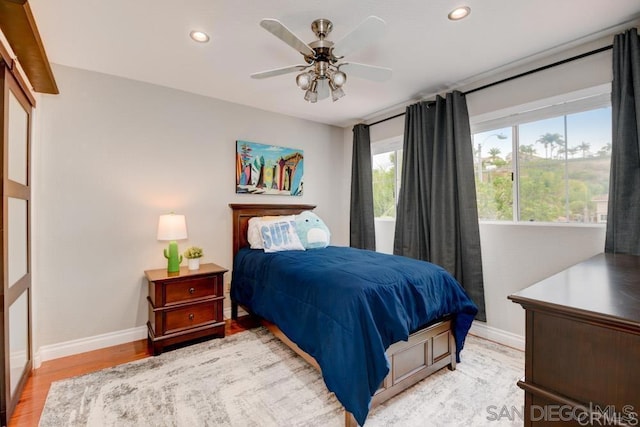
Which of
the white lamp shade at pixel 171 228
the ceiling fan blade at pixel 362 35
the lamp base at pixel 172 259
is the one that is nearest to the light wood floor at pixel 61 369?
the lamp base at pixel 172 259

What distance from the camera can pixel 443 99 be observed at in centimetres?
317

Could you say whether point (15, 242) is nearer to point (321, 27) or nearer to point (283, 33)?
point (283, 33)

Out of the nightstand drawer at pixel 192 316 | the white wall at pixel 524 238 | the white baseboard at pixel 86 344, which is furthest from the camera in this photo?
the nightstand drawer at pixel 192 316

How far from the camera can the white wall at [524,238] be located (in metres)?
2.32

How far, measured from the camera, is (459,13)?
1958 millimetres

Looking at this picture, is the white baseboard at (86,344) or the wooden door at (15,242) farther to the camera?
the white baseboard at (86,344)

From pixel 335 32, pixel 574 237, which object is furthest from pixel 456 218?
pixel 335 32

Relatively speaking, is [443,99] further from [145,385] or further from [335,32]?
[145,385]

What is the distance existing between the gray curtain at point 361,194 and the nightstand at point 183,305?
2.01m

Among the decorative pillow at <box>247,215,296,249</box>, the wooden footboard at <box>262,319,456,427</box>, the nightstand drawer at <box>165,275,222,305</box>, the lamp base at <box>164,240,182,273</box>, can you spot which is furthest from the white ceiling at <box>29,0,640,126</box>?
the wooden footboard at <box>262,319,456,427</box>

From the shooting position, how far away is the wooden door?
66.7 inches

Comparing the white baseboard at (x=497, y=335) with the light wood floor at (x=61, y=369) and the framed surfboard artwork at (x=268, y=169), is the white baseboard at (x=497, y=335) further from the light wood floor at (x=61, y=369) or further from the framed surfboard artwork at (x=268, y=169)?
the framed surfboard artwork at (x=268, y=169)

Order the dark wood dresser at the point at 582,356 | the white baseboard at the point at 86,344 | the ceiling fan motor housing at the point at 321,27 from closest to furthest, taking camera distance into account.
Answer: the dark wood dresser at the point at 582,356
the ceiling fan motor housing at the point at 321,27
the white baseboard at the point at 86,344

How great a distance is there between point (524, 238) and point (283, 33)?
2628 mm
